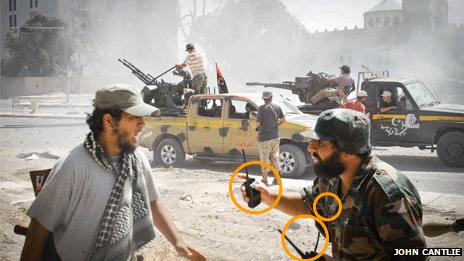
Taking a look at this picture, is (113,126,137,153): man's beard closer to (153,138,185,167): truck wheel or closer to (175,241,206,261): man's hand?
(175,241,206,261): man's hand

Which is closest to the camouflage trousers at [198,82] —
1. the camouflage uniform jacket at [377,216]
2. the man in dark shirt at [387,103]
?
the man in dark shirt at [387,103]

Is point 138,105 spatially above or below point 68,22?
below

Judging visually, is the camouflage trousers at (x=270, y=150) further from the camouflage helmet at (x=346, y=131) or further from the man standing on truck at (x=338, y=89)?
the camouflage helmet at (x=346, y=131)

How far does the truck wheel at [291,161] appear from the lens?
36.4ft

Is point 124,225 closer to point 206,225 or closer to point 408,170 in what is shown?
point 206,225

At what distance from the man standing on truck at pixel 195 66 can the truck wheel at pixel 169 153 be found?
70.1 inches

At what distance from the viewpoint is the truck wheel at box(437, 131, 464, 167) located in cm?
1213

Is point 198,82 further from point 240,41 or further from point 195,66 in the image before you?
point 240,41

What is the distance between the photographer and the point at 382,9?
83312 mm

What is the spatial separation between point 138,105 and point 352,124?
47.1 inches

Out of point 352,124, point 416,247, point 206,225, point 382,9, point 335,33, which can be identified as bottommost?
point 206,225

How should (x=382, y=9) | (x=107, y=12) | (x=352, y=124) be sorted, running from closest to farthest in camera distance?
(x=352, y=124), (x=107, y=12), (x=382, y=9)

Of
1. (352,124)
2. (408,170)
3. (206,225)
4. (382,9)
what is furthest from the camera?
(382,9)

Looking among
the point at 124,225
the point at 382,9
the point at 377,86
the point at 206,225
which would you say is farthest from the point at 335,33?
the point at 124,225
